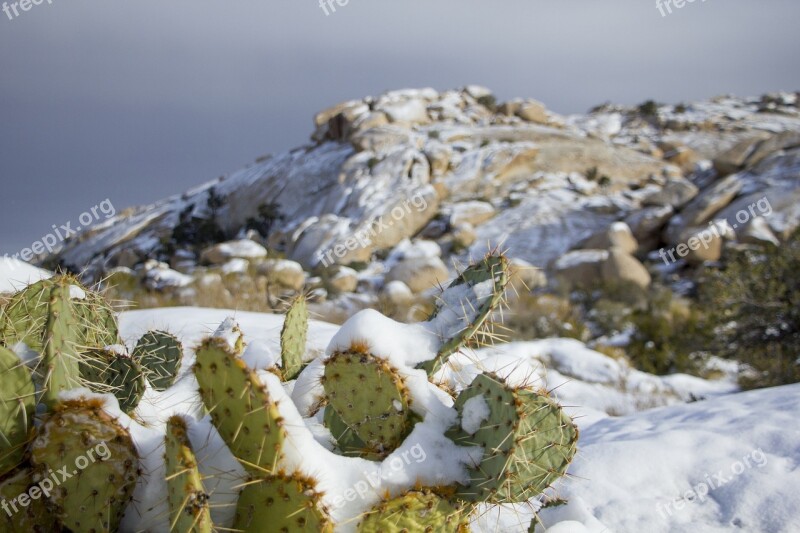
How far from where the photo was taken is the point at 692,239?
20250 millimetres

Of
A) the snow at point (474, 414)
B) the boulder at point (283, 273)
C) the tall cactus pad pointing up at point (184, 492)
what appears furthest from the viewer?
the boulder at point (283, 273)

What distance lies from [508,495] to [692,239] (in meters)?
20.9

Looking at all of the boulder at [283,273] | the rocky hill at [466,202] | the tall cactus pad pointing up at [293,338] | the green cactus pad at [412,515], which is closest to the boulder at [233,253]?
the rocky hill at [466,202]

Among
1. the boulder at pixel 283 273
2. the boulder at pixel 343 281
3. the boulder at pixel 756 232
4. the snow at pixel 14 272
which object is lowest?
the boulder at pixel 756 232

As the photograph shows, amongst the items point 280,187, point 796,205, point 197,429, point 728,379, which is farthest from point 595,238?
point 197,429

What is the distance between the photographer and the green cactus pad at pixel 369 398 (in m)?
2.03

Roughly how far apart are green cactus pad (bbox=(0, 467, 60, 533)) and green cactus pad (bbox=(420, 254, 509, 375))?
1.35 m

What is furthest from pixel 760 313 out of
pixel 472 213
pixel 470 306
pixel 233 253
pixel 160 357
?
pixel 472 213

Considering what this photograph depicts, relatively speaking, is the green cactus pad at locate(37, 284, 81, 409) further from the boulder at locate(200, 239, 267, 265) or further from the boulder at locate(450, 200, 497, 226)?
the boulder at locate(450, 200, 497, 226)

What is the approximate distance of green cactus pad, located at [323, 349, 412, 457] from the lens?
2.03m

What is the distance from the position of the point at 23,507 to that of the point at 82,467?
0.22m

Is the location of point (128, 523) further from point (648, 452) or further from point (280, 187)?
point (280, 187)

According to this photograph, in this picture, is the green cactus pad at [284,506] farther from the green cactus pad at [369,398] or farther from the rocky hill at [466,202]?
the rocky hill at [466,202]

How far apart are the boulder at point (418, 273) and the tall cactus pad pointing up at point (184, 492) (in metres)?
18.9
